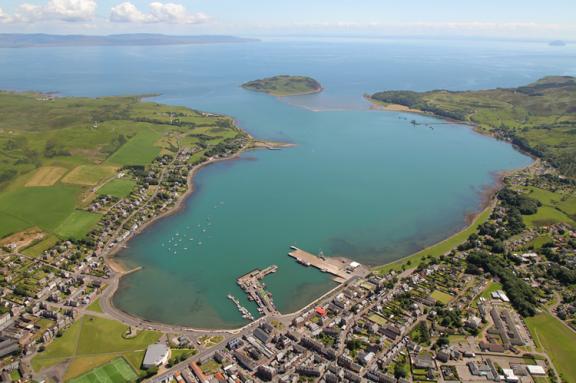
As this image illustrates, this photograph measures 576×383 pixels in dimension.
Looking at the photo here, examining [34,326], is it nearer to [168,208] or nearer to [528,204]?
[168,208]

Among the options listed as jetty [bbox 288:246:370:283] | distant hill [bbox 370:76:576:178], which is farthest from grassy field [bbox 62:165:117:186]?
distant hill [bbox 370:76:576:178]

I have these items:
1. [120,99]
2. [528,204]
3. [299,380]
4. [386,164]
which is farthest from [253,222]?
[120,99]

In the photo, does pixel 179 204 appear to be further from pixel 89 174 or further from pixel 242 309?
pixel 242 309

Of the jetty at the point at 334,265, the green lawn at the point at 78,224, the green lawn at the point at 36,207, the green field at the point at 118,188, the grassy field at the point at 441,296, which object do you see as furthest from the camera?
the green field at the point at 118,188

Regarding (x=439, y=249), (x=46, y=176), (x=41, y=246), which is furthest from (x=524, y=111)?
(x=41, y=246)

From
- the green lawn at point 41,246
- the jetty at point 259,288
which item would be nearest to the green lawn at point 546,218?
the jetty at point 259,288

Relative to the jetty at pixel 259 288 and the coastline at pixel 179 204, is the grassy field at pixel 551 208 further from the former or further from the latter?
the coastline at pixel 179 204
